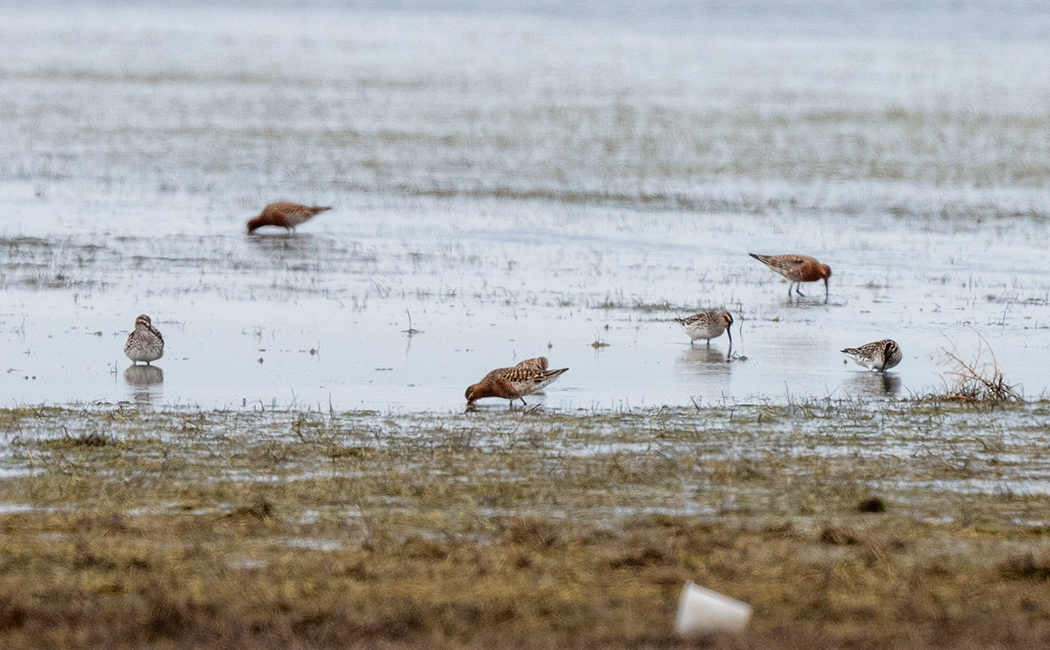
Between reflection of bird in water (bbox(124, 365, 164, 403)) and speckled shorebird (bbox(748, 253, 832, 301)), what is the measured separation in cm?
806

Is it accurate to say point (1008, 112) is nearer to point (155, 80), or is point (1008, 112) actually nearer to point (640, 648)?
point (155, 80)

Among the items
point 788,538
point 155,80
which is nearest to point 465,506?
point 788,538

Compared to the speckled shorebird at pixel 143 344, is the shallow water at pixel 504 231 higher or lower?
higher

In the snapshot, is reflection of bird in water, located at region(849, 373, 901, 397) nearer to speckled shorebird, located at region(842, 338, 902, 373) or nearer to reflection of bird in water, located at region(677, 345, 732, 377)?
speckled shorebird, located at region(842, 338, 902, 373)

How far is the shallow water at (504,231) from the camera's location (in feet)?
45.6

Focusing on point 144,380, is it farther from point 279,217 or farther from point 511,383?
point 279,217

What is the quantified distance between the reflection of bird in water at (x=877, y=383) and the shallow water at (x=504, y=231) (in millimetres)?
62

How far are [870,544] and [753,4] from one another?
118990mm

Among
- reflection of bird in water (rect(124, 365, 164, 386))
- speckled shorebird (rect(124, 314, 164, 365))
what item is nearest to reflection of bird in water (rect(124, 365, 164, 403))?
reflection of bird in water (rect(124, 365, 164, 386))

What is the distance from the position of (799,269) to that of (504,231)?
248 inches

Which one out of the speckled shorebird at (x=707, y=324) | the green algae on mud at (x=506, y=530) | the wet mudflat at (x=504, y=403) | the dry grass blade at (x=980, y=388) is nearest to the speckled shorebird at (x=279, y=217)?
the wet mudflat at (x=504, y=403)

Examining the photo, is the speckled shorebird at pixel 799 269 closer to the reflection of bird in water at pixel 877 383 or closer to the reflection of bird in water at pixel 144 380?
the reflection of bird in water at pixel 877 383

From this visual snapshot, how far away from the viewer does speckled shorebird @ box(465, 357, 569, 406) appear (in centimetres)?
1204

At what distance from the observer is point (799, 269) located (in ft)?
60.0
